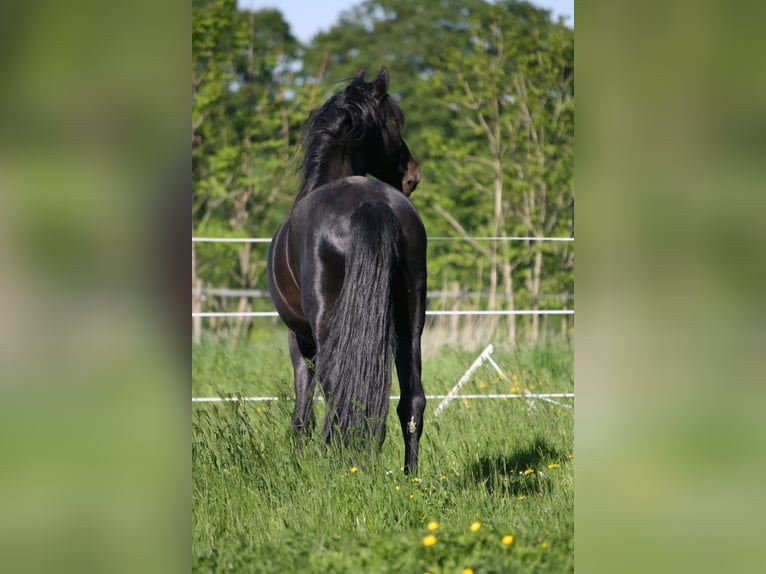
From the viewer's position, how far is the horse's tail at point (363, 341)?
143 inches

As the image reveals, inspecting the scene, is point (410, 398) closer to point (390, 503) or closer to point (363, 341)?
point (363, 341)

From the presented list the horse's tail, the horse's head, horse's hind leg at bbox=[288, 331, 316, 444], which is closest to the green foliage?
the horse's head

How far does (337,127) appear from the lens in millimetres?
4547

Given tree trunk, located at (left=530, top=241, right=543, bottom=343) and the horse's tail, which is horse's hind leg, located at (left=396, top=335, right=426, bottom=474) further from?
tree trunk, located at (left=530, top=241, right=543, bottom=343)

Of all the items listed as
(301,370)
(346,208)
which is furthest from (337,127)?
(301,370)

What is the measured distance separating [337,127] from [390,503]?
2188 mm

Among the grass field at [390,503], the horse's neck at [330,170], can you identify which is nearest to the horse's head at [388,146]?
the horse's neck at [330,170]

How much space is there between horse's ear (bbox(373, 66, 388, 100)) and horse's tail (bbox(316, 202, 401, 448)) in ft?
3.38

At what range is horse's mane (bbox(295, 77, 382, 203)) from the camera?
14.9 ft

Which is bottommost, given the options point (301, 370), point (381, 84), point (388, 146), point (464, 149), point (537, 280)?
point (301, 370)
